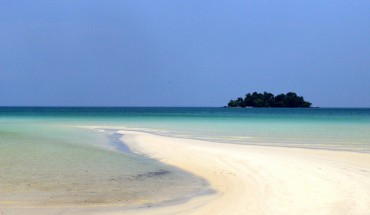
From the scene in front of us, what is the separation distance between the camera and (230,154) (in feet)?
51.4

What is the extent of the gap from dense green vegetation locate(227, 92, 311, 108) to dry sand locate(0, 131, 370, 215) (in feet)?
447

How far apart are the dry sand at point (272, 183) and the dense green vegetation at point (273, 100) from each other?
13617 cm

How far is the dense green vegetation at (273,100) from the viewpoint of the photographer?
15080 centimetres

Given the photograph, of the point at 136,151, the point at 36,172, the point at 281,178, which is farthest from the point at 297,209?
the point at 136,151

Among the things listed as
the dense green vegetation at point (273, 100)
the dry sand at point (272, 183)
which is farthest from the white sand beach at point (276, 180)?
the dense green vegetation at point (273, 100)

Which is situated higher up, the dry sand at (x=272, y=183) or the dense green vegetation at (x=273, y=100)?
the dense green vegetation at (x=273, y=100)

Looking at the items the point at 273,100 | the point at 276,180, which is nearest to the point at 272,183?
the point at 276,180

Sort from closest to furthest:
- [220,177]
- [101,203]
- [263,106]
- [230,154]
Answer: [101,203]
[220,177]
[230,154]
[263,106]

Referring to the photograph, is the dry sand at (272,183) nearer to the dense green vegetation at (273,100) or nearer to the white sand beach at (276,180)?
the white sand beach at (276,180)

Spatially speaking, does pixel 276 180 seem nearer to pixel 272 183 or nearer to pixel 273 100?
pixel 272 183

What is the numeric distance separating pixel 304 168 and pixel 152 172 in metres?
3.56

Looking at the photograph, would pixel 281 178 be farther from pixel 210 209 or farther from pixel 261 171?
pixel 210 209

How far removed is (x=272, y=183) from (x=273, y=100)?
14511cm

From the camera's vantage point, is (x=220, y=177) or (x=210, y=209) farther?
(x=220, y=177)
